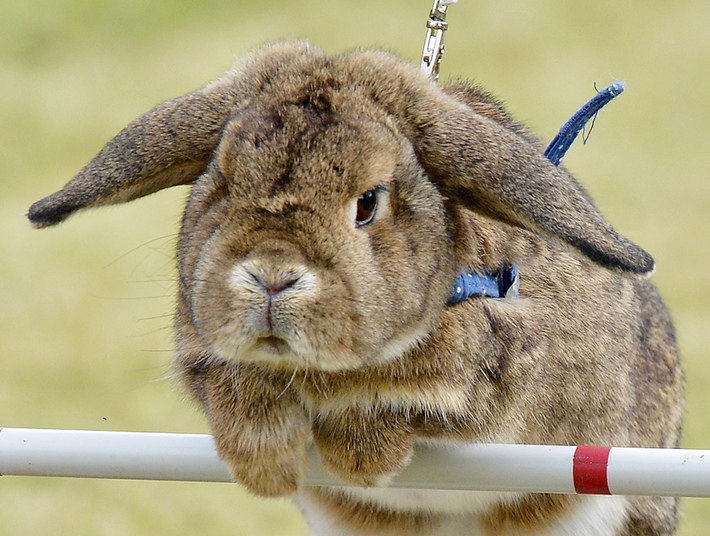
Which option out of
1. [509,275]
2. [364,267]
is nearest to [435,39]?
[509,275]

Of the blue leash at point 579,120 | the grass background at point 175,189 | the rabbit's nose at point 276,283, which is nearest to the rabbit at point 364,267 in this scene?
the rabbit's nose at point 276,283

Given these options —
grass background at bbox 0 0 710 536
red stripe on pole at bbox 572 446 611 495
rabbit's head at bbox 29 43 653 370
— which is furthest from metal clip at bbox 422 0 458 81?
grass background at bbox 0 0 710 536

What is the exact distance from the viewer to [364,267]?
185 centimetres

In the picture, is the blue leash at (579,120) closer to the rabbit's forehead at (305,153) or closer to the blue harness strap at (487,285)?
the blue harness strap at (487,285)

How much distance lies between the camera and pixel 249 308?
5.76ft

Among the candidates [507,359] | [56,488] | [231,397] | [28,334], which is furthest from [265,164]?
[28,334]

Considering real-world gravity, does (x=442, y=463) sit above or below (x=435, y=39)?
below

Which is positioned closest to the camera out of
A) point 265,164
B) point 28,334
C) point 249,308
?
point 249,308

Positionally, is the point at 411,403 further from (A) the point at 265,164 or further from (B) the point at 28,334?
(B) the point at 28,334

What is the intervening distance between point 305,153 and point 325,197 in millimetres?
75

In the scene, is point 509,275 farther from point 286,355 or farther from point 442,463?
point 286,355

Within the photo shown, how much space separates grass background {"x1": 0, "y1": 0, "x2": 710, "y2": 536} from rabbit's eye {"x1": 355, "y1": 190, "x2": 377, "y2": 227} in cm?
224

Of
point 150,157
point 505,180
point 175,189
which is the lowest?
point 175,189

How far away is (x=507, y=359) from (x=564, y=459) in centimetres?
35
